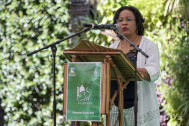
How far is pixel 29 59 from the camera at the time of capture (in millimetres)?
6289

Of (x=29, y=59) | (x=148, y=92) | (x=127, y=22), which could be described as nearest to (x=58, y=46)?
(x=29, y=59)

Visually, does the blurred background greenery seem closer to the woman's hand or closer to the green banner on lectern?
the woman's hand

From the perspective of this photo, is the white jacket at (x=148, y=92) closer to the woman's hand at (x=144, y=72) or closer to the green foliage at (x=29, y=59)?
the woman's hand at (x=144, y=72)

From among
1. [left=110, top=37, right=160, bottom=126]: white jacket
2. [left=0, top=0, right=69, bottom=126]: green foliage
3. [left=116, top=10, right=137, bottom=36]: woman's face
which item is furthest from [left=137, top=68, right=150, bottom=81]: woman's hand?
[left=0, top=0, right=69, bottom=126]: green foliage

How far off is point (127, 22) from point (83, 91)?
0.95 metres

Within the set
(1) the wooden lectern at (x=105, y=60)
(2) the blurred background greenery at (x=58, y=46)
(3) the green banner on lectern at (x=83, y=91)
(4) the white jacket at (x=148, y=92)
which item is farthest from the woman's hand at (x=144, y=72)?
(2) the blurred background greenery at (x=58, y=46)

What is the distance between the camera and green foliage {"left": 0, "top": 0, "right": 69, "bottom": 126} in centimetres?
611

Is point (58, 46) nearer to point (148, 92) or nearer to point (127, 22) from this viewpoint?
point (127, 22)

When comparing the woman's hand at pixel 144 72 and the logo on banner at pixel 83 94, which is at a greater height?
the woman's hand at pixel 144 72

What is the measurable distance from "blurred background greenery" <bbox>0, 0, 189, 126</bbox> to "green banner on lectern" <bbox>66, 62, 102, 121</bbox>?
2.83m

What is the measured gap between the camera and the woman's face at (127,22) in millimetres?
3264

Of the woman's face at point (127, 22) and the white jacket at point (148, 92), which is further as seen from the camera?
the woman's face at point (127, 22)

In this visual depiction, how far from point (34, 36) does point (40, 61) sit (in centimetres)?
40

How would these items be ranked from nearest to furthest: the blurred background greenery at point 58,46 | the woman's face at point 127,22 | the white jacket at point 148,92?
the white jacket at point 148,92
the woman's face at point 127,22
the blurred background greenery at point 58,46
